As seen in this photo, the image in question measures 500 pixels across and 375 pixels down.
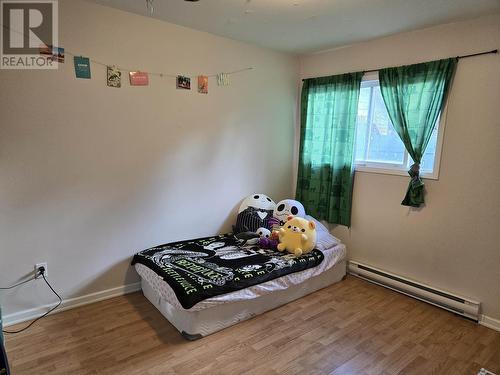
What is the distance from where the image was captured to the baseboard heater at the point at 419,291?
103 inches

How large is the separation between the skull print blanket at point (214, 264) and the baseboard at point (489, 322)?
4.41ft

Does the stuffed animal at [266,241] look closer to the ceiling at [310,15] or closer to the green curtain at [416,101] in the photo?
the green curtain at [416,101]

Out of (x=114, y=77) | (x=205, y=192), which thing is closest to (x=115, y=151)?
(x=114, y=77)

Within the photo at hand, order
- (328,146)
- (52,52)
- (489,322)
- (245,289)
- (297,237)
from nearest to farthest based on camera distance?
1. (52,52)
2. (245,289)
3. (489,322)
4. (297,237)
5. (328,146)

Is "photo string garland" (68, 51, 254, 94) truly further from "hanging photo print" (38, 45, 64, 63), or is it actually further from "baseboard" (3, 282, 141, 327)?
"baseboard" (3, 282, 141, 327)

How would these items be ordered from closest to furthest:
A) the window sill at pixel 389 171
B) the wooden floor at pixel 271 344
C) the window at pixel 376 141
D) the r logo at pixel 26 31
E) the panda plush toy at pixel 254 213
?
the wooden floor at pixel 271 344, the r logo at pixel 26 31, the window sill at pixel 389 171, the window at pixel 376 141, the panda plush toy at pixel 254 213

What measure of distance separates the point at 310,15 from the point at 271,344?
2.54 meters

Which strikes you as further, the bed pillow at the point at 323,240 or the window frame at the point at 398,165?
the bed pillow at the point at 323,240

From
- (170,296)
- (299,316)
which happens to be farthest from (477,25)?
(170,296)

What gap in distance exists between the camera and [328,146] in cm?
360

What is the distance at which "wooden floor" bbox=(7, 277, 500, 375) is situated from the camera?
2016 millimetres

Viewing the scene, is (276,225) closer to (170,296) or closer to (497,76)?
(170,296)

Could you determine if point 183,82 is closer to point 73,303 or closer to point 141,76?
point 141,76

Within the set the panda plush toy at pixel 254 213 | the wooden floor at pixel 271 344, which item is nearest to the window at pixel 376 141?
the panda plush toy at pixel 254 213
